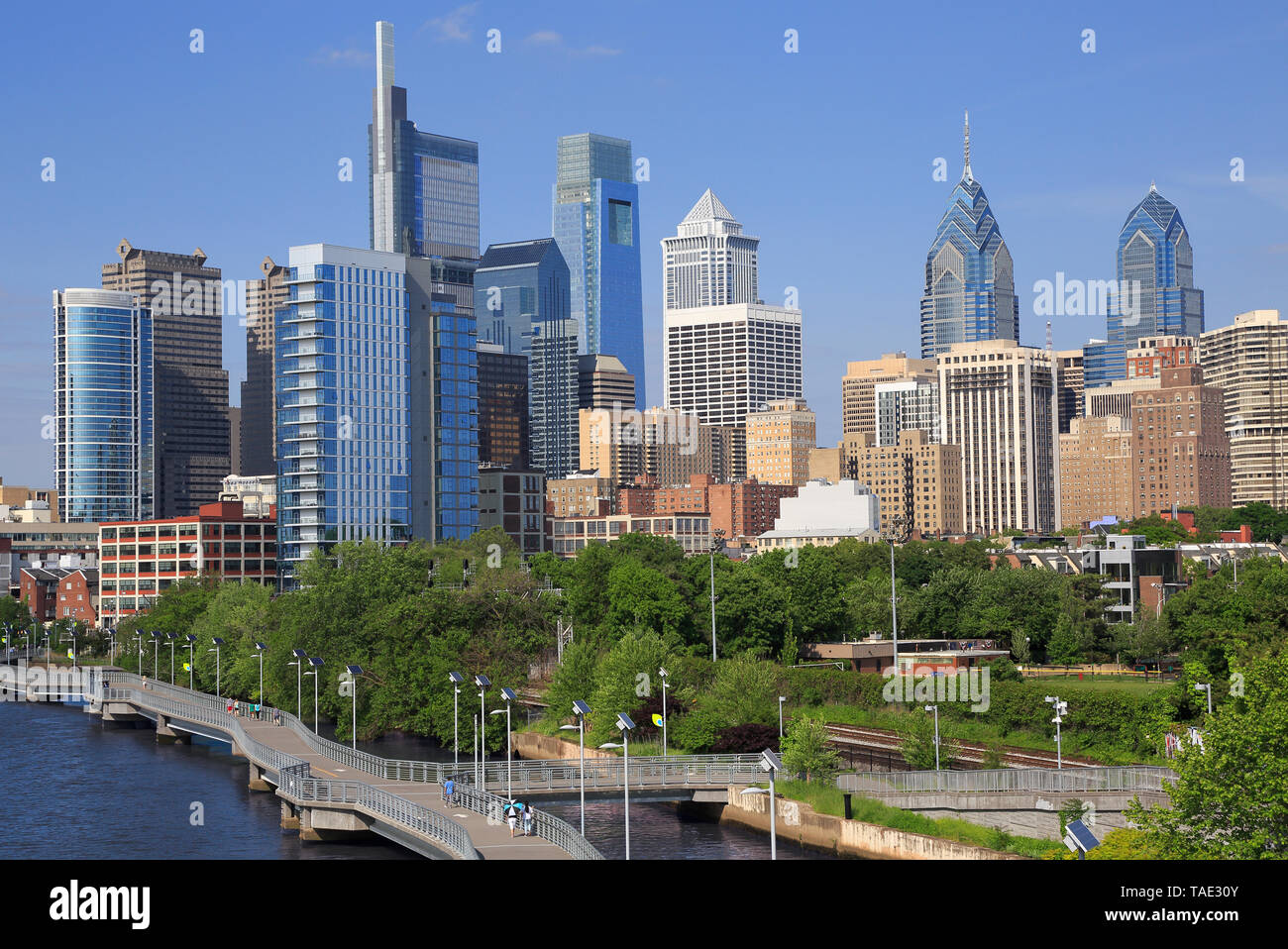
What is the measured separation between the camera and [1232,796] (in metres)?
26.2

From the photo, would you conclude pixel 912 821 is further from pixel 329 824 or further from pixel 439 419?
pixel 439 419

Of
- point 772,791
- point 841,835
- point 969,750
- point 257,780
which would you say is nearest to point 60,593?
point 257,780

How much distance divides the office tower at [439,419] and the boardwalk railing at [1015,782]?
373 ft

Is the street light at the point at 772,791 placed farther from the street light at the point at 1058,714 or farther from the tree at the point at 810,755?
the street light at the point at 1058,714

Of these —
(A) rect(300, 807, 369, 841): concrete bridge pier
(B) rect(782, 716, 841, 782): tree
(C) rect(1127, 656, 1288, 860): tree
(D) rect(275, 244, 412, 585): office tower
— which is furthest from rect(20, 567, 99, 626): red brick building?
(C) rect(1127, 656, 1288, 860): tree

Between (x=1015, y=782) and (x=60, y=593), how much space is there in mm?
142176

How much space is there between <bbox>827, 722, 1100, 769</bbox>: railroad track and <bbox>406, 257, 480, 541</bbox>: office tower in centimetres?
9762

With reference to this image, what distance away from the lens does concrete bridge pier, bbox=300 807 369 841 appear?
4856 cm

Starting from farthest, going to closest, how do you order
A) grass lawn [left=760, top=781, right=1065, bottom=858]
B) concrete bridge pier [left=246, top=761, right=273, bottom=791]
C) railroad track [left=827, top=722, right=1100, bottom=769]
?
concrete bridge pier [left=246, top=761, right=273, bottom=791] → railroad track [left=827, top=722, right=1100, bottom=769] → grass lawn [left=760, top=781, right=1065, bottom=858]

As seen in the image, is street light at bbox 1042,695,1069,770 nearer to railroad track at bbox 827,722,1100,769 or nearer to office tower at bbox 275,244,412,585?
railroad track at bbox 827,722,1100,769

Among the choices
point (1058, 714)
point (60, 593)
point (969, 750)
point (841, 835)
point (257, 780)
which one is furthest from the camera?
point (60, 593)

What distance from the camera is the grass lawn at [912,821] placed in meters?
40.4
